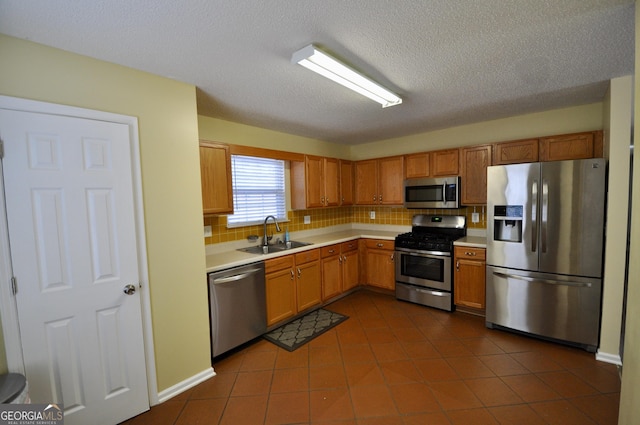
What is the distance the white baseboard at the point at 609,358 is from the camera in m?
2.27

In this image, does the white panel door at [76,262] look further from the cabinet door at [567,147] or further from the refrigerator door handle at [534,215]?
the cabinet door at [567,147]

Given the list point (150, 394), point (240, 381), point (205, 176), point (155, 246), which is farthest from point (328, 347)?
point (205, 176)

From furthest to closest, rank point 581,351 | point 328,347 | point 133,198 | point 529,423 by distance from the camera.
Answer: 1. point 328,347
2. point 581,351
3. point 133,198
4. point 529,423

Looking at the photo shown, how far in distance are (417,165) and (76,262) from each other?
3.89 meters

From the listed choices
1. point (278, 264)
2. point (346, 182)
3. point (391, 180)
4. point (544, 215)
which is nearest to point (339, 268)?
point (278, 264)

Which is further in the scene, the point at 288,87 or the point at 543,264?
the point at 543,264

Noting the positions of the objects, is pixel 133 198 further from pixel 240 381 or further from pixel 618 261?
pixel 618 261

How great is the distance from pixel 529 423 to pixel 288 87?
119 inches

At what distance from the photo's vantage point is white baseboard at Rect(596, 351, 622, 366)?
227 cm

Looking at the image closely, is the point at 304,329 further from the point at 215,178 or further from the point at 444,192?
the point at 444,192

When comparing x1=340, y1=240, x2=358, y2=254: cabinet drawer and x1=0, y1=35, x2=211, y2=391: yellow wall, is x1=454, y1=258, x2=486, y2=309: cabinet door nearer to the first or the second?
x1=340, y1=240, x2=358, y2=254: cabinet drawer

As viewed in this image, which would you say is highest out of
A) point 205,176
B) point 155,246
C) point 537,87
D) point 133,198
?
point 537,87

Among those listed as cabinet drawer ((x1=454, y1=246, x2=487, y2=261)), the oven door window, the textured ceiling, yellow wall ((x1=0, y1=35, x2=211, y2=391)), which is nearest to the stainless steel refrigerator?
cabinet drawer ((x1=454, y1=246, x2=487, y2=261))

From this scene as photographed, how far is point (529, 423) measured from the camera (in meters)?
1.71
